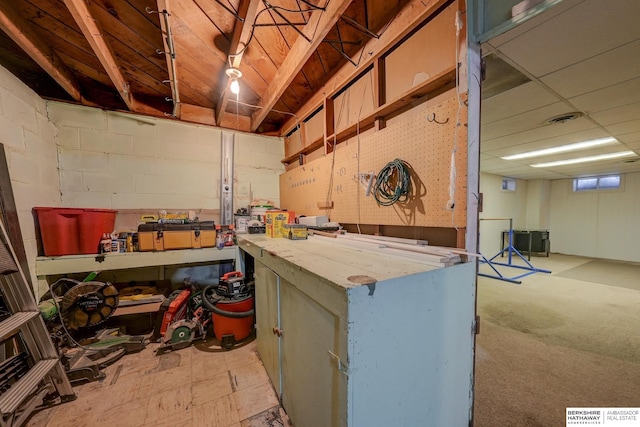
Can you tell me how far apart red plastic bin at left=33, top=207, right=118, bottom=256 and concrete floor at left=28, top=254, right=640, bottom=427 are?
1043mm

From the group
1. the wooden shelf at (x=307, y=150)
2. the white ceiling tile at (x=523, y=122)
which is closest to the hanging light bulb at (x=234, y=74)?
the wooden shelf at (x=307, y=150)

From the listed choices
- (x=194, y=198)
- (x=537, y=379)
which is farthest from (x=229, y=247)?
(x=537, y=379)

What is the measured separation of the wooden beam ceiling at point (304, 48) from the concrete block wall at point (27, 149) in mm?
1934

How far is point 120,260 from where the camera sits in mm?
2068

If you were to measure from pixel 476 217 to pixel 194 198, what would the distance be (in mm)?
3001

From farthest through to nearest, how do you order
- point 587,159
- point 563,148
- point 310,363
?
point 587,159 → point 563,148 → point 310,363

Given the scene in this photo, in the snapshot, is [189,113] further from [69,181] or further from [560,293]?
[560,293]

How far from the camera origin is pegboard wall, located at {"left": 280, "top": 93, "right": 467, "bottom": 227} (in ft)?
3.92

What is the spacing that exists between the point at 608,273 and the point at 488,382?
5043 millimetres

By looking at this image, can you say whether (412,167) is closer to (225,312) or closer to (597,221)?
(225,312)

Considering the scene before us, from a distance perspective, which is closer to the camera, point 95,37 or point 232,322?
point 95,37

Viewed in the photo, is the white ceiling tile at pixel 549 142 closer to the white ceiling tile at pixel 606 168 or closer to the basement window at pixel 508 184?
the white ceiling tile at pixel 606 168

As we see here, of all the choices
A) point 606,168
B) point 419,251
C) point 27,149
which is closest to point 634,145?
point 606,168

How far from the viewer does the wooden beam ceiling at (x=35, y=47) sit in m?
1.41
